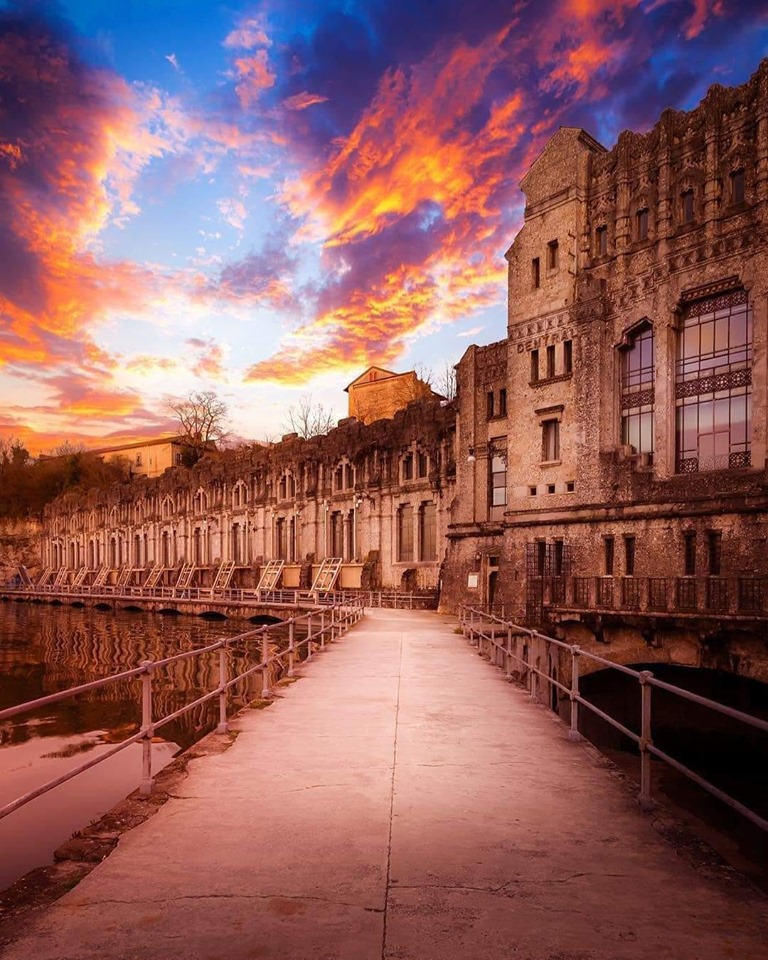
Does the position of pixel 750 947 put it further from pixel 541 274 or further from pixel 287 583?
pixel 287 583

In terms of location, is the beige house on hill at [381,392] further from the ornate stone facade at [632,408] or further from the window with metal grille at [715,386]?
the window with metal grille at [715,386]

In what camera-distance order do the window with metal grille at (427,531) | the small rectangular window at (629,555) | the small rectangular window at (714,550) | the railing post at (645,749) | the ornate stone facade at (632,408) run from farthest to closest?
the window with metal grille at (427,531)
the small rectangular window at (629,555)
the small rectangular window at (714,550)
the ornate stone facade at (632,408)
the railing post at (645,749)

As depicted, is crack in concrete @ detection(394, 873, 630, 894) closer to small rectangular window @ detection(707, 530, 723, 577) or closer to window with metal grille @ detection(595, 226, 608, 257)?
small rectangular window @ detection(707, 530, 723, 577)

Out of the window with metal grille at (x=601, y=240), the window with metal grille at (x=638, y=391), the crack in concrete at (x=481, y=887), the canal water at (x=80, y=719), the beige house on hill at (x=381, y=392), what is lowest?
the canal water at (x=80, y=719)

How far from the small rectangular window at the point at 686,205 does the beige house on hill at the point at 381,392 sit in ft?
138

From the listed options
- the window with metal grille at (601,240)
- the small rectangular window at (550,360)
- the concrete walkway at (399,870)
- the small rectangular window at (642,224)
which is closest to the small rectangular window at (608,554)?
the small rectangular window at (550,360)

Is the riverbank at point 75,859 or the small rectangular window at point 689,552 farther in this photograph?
the small rectangular window at point 689,552

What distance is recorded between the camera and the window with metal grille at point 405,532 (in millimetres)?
42281

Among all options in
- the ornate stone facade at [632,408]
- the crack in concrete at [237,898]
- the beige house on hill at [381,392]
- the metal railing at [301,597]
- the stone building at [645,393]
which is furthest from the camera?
the beige house on hill at [381,392]

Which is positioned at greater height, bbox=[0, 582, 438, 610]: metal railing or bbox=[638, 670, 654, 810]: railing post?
bbox=[638, 670, 654, 810]: railing post

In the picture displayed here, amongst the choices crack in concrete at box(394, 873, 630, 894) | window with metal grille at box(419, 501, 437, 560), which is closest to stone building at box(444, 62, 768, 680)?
window with metal grille at box(419, 501, 437, 560)

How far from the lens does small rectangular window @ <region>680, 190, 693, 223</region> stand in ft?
86.2

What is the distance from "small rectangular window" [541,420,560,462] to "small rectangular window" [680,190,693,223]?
8901 mm

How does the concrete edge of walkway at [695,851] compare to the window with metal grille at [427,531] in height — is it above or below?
below
